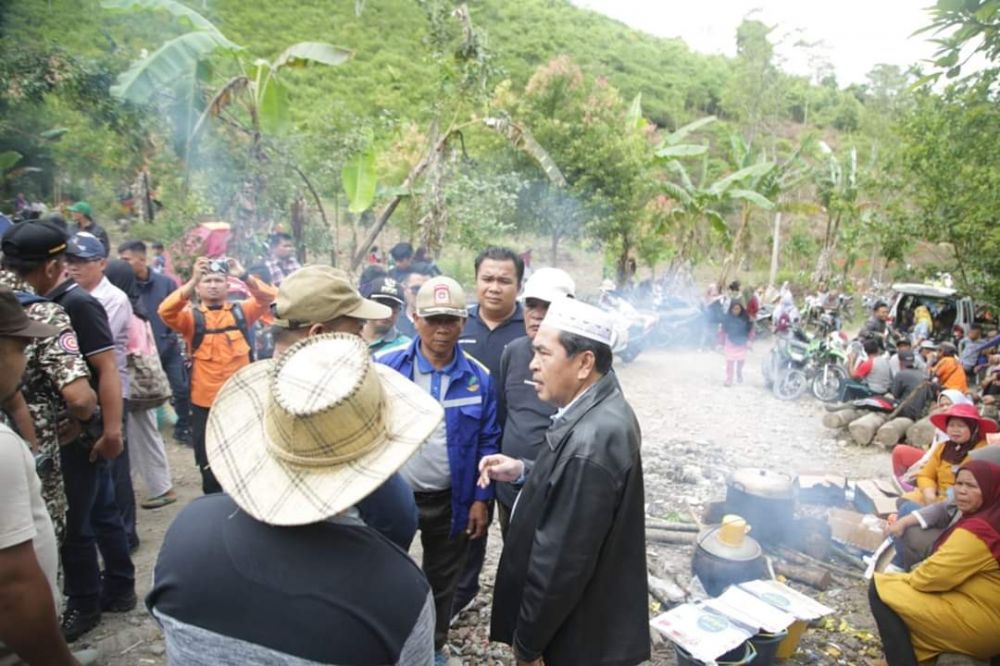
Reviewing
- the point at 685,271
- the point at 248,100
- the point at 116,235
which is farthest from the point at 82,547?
the point at 685,271

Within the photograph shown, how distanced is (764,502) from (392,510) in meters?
3.69

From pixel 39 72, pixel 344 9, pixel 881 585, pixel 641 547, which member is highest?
pixel 344 9

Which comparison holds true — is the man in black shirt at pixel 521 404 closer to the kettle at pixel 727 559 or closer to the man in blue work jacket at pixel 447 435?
the man in blue work jacket at pixel 447 435

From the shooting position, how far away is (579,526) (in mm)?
1949

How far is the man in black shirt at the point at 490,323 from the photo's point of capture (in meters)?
3.51

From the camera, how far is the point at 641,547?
2.15 metres

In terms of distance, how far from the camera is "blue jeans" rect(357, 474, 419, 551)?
151 centimetres

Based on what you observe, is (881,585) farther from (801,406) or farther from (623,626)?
(801,406)

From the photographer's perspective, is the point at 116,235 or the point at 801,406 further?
the point at 116,235

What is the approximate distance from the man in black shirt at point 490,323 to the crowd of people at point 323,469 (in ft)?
0.04

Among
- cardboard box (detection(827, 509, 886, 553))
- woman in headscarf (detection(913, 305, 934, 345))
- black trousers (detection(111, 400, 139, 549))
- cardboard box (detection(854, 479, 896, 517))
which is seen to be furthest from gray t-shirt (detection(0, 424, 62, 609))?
woman in headscarf (detection(913, 305, 934, 345))

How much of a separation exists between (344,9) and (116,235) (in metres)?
30.8

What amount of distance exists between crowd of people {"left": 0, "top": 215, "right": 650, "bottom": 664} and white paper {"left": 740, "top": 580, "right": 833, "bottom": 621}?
1.52 m

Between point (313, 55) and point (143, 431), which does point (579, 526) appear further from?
point (313, 55)
